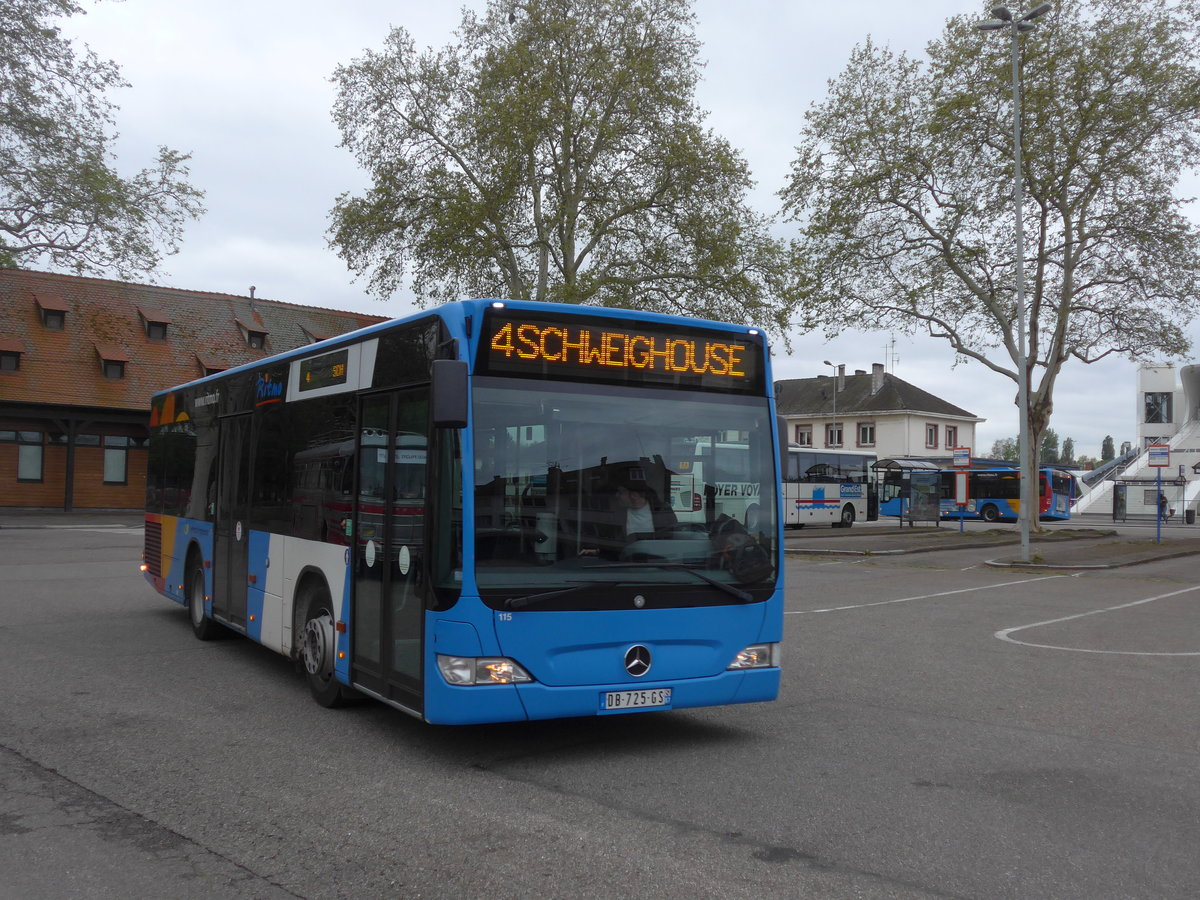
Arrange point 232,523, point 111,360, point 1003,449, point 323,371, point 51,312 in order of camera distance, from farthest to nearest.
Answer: point 1003,449 < point 51,312 < point 111,360 < point 232,523 < point 323,371

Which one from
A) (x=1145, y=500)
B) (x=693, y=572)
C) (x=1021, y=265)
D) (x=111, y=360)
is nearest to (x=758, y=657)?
(x=693, y=572)

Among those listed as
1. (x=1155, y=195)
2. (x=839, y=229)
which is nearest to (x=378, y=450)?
(x=839, y=229)

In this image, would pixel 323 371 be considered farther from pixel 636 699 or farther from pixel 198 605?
pixel 198 605

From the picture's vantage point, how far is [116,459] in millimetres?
46594

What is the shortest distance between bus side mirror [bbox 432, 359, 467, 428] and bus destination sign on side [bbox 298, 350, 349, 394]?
2.12m

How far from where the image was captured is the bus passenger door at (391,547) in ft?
21.6

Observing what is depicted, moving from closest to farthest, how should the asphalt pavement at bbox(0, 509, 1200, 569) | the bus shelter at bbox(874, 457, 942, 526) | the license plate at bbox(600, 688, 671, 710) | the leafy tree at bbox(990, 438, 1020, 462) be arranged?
the license plate at bbox(600, 688, 671, 710)
the asphalt pavement at bbox(0, 509, 1200, 569)
the bus shelter at bbox(874, 457, 942, 526)
the leafy tree at bbox(990, 438, 1020, 462)

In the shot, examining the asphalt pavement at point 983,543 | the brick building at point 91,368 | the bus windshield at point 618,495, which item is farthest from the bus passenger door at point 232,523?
the brick building at point 91,368

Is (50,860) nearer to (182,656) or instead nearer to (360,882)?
(360,882)

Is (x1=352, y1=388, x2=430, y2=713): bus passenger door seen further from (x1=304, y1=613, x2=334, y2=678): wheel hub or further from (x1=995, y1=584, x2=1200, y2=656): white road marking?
(x1=995, y1=584, x2=1200, y2=656): white road marking

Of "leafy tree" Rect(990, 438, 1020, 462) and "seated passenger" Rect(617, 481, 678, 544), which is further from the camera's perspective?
"leafy tree" Rect(990, 438, 1020, 462)

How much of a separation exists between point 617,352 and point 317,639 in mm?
3181

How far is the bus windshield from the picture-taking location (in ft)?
20.8

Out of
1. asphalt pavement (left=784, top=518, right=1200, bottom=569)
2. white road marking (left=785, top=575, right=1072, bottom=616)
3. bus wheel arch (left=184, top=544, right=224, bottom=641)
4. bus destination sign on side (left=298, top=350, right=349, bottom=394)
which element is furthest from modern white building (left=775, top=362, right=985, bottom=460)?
bus destination sign on side (left=298, top=350, right=349, bottom=394)
